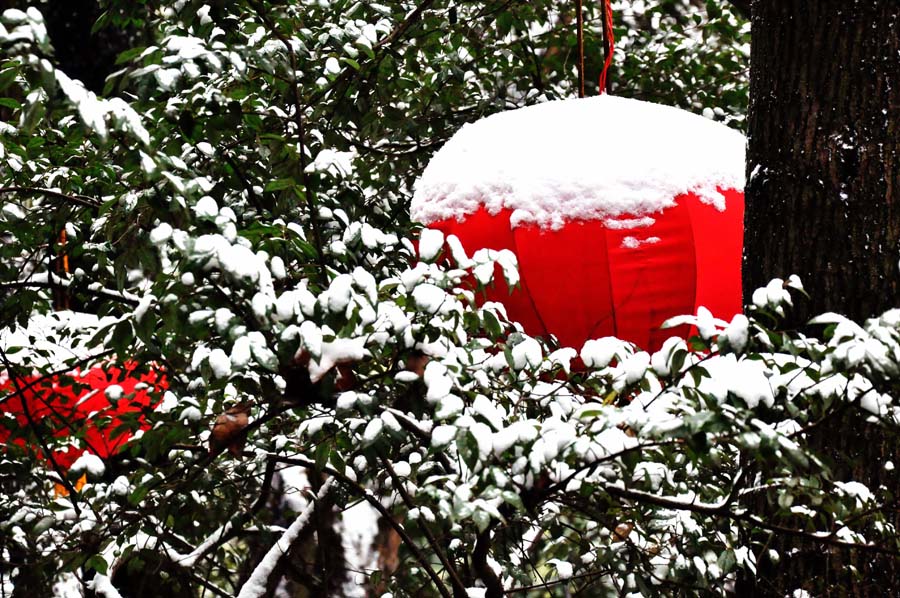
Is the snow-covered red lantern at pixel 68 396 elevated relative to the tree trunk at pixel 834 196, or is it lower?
lower

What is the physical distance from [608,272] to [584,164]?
0.86ft

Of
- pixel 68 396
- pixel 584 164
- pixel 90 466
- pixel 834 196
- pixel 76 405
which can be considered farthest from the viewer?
pixel 68 396

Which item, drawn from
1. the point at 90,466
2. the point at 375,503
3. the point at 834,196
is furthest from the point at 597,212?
the point at 90,466

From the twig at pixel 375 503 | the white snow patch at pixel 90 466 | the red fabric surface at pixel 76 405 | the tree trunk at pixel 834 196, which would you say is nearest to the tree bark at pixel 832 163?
the tree trunk at pixel 834 196

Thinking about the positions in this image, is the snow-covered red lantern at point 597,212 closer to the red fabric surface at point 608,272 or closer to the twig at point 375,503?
the red fabric surface at point 608,272

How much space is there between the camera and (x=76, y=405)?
13.1 ft

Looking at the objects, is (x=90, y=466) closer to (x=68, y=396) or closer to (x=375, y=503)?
(x=375, y=503)

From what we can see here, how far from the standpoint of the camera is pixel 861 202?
2492mm

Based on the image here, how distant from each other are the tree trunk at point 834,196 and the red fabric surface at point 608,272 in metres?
0.23

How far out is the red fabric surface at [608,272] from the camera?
234cm

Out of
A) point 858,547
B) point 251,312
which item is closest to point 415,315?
point 251,312

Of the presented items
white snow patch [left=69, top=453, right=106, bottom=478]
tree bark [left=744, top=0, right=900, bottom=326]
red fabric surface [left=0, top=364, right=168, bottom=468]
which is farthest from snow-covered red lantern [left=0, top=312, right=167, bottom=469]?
tree bark [left=744, top=0, right=900, bottom=326]

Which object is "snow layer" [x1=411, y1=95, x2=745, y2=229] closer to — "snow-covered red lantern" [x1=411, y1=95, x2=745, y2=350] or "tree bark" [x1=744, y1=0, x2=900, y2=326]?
"snow-covered red lantern" [x1=411, y1=95, x2=745, y2=350]

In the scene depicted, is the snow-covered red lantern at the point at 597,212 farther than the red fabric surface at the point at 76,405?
No
